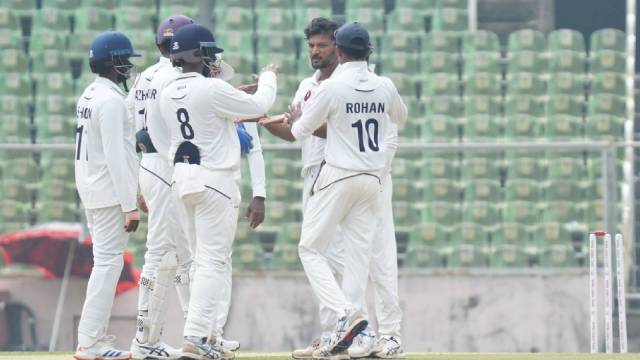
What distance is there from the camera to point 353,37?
880 centimetres

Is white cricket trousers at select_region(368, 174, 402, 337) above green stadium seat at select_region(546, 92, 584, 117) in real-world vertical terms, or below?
below

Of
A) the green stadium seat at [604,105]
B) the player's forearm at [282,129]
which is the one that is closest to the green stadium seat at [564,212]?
the green stadium seat at [604,105]

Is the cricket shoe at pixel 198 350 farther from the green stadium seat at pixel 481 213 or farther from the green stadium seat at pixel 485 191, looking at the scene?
the green stadium seat at pixel 485 191

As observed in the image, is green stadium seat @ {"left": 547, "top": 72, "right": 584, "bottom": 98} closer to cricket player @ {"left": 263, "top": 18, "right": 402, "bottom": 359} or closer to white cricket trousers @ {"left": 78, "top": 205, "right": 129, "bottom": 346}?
cricket player @ {"left": 263, "top": 18, "right": 402, "bottom": 359}

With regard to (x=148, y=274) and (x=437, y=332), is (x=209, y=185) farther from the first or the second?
(x=437, y=332)

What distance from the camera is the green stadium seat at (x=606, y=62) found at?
16719mm

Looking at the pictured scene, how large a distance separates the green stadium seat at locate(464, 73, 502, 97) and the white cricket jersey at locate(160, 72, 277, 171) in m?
8.17

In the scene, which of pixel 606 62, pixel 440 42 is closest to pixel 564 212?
pixel 606 62

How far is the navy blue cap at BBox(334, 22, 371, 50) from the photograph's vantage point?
8.79 metres

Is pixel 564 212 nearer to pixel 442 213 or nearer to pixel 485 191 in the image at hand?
pixel 485 191

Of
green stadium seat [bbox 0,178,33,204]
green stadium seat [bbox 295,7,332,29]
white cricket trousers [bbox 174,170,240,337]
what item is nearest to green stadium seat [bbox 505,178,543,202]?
green stadium seat [bbox 295,7,332,29]

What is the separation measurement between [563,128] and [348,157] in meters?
7.91

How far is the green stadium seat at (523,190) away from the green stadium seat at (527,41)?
2629 millimetres

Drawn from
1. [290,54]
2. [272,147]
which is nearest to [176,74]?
[272,147]
